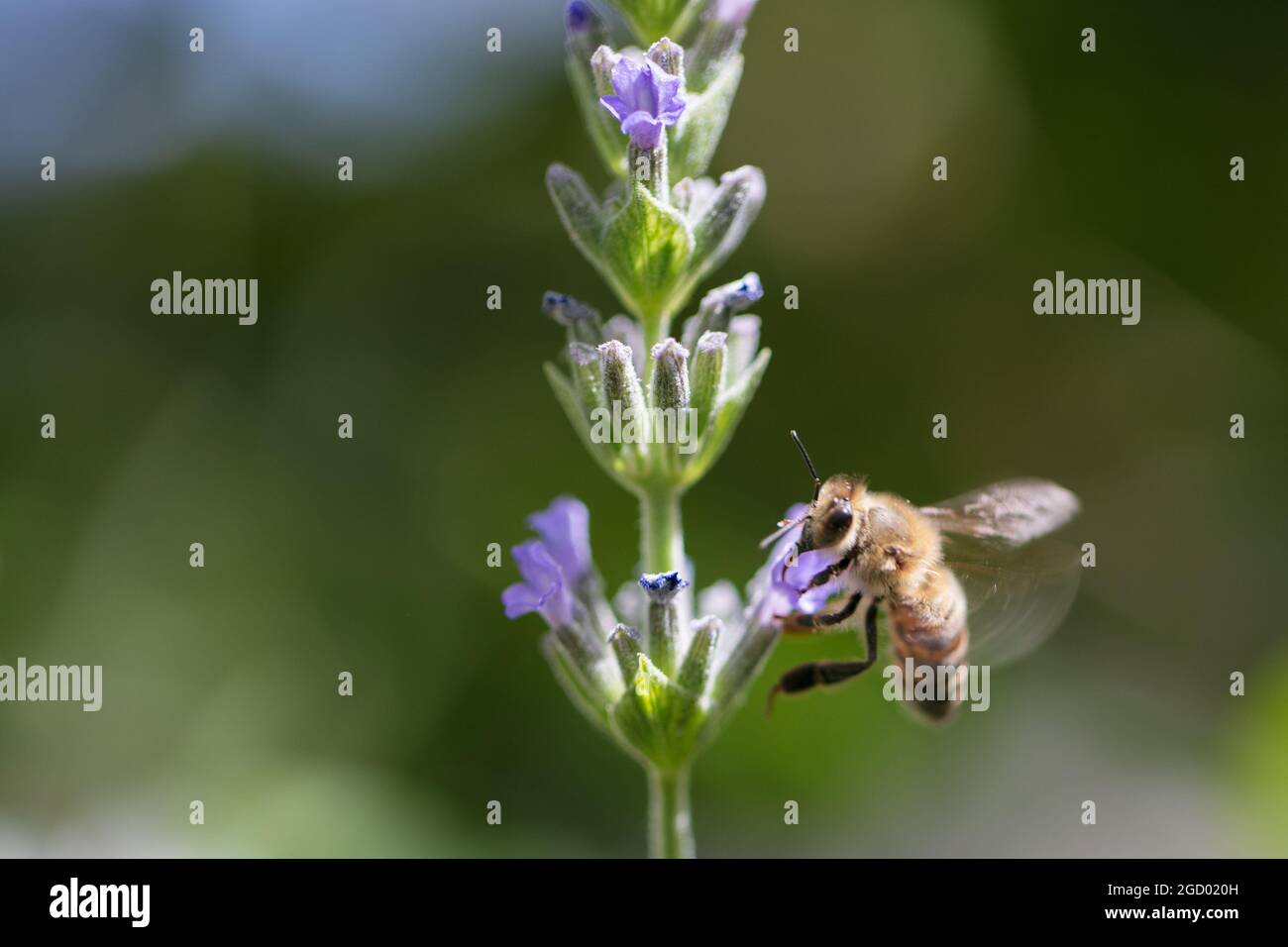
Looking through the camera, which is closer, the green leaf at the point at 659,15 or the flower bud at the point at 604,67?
the flower bud at the point at 604,67

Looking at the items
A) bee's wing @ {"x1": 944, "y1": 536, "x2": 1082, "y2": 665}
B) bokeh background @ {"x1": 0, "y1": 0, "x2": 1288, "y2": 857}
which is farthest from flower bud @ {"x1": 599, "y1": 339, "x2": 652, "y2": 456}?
bokeh background @ {"x1": 0, "y1": 0, "x2": 1288, "y2": 857}

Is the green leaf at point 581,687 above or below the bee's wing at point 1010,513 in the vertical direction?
below

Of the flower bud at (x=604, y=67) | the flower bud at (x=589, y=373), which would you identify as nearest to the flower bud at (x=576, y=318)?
the flower bud at (x=589, y=373)

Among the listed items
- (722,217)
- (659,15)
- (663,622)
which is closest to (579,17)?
(659,15)

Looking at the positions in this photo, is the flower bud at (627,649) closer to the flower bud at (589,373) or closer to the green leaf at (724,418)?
the green leaf at (724,418)
